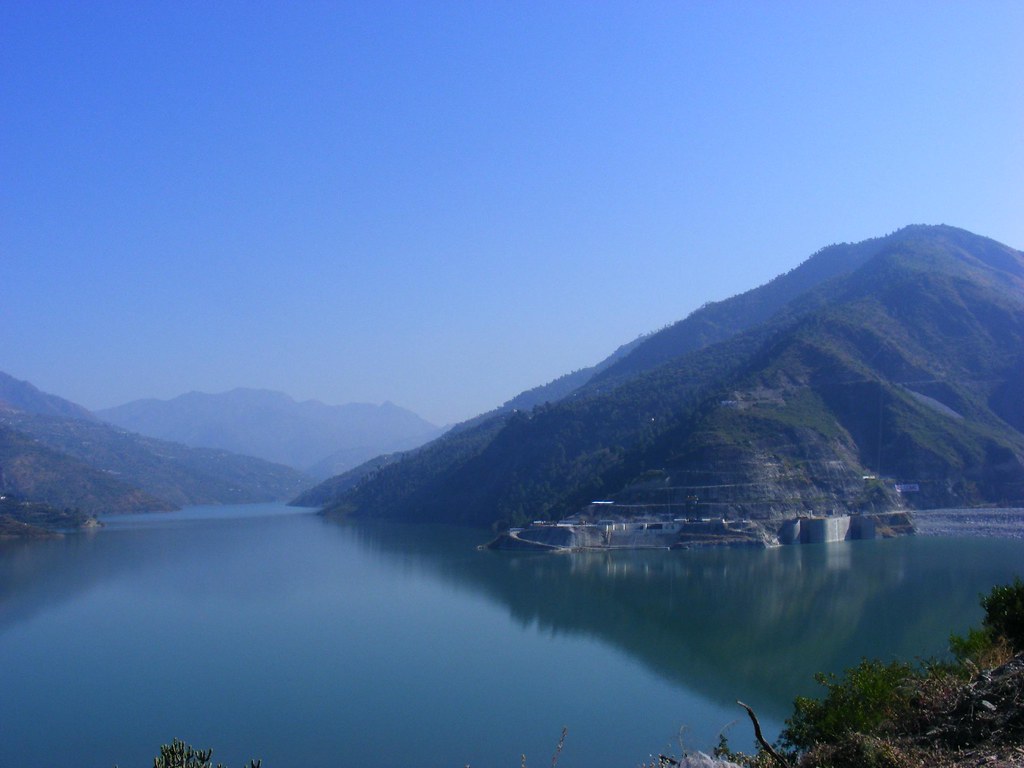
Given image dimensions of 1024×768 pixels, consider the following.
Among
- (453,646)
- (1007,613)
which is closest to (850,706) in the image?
(1007,613)

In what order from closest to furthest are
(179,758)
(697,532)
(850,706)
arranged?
(179,758)
(850,706)
(697,532)

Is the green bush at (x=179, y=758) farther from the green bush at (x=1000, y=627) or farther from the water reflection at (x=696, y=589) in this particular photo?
the water reflection at (x=696, y=589)

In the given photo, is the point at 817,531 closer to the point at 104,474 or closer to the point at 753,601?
the point at 753,601

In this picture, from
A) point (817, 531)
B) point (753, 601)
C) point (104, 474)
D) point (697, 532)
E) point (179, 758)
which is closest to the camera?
point (179, 758)

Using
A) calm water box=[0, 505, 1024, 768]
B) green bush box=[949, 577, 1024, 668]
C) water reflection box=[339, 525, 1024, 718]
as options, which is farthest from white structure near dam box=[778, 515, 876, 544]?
green bush box=[949, 577, 1024, 668]

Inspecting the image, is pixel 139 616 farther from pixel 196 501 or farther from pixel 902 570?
pixel 196 501

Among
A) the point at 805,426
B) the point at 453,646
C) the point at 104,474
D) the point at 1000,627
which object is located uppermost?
the point at 805,426

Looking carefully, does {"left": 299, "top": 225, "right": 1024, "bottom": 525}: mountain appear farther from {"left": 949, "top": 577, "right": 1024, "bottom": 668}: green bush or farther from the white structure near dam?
{"left": 949, "top": 577, "right": 1024, "bottom": 668}: green bush
